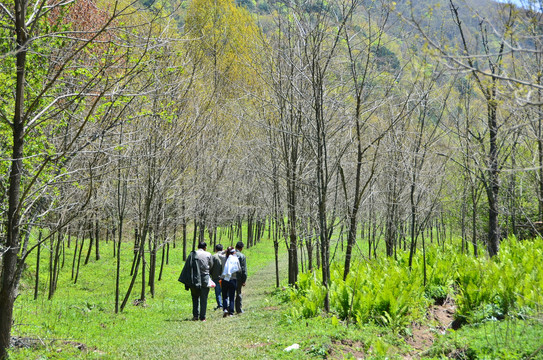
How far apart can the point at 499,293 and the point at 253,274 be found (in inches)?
514

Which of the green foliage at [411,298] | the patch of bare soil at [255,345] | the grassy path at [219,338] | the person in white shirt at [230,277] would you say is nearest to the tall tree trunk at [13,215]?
the grassy path at [219,338]

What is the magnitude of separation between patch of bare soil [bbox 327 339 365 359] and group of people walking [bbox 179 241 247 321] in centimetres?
387

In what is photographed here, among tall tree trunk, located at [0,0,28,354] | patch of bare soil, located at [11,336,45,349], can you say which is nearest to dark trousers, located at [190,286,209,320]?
patch of bare soil, located at [11,336,45,349]

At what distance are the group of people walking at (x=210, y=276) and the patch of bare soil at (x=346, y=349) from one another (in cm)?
387

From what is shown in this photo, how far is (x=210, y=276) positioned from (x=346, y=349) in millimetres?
5064

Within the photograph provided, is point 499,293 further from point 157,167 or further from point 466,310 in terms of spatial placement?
point 157,167

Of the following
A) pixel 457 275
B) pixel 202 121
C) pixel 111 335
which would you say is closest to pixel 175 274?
pixel 202 121

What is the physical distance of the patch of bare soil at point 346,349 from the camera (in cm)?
571

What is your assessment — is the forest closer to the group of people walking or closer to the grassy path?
the grassy path

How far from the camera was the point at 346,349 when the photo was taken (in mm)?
6035

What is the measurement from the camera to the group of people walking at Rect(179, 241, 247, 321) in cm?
942

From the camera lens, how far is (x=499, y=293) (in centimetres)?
782

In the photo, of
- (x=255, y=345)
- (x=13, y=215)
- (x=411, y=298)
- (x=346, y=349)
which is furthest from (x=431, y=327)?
(x=13, y=215)

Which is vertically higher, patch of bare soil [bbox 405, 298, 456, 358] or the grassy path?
the grassy path
